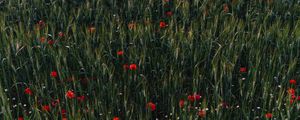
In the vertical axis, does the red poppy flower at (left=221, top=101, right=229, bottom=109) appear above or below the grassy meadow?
below

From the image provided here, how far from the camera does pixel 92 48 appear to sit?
375 cm

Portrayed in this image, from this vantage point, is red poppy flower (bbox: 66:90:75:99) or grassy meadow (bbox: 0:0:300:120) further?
grassy meadow (bbox: 0:0:300:120)

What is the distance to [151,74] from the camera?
3.52 metres

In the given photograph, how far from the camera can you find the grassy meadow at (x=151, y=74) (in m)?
2.98

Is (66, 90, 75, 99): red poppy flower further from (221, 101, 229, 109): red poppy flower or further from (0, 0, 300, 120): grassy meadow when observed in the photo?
(221, 101, 229, 109): red poppy flower

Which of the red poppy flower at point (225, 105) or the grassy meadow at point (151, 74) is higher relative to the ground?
the grassy meadow at point (151, 74)

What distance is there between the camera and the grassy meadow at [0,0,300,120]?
2.98 m

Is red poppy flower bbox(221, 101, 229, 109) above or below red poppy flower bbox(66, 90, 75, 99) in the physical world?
below

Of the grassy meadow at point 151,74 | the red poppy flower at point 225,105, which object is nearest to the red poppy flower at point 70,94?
the grassy meadow at point 151,74

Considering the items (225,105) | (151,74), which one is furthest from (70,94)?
(225,105)

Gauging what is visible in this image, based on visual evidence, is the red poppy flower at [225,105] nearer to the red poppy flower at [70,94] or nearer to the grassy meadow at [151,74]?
the grassy meadow at [151,74]

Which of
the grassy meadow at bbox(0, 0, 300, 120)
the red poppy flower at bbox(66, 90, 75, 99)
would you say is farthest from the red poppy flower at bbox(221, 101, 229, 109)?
the red poppy flower at bbox(66, 90, 75, 99)

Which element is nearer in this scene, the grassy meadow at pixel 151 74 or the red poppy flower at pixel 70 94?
the red poppy flower at pixel 70 94

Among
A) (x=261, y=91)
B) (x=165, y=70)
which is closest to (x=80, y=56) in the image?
(x=165, y=70)
